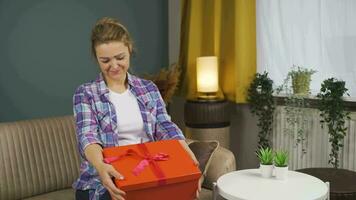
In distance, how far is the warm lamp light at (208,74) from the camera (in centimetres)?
317

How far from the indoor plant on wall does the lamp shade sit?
55 centimetres

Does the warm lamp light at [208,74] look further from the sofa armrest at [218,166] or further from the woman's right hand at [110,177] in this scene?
the woman's right hand at [110,177]

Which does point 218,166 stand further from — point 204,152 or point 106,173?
point 106,173

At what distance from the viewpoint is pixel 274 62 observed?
3.17 meters

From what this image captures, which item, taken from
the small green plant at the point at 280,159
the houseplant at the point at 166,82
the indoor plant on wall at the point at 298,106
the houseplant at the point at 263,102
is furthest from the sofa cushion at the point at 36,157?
the indoor plant on wall at the point at 298,106

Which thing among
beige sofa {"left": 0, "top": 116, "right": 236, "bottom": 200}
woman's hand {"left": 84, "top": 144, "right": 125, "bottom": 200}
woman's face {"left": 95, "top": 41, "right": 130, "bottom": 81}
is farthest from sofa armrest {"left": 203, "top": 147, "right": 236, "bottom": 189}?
woman's hand {"left": 84, "top": 144, "right": 125, "bottom": 200}

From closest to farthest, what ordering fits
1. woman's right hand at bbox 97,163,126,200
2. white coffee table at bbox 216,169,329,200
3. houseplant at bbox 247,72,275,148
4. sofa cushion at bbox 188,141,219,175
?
woman's right hand at bbox 97,163,126,200 → white coffee table at bbox 216,169,329,200 → sofa cushion at bbox 188,141,219,175 → houseplant at bbox 247,72,275,148

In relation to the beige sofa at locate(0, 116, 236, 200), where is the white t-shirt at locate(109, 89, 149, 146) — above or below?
above

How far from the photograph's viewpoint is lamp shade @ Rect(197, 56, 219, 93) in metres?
3.16

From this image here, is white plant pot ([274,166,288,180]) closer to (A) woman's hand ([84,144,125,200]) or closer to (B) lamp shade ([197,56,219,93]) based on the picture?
(A) woman's hand ([84,144,125,200])

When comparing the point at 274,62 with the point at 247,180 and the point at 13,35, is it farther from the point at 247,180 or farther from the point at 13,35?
the point at 13,35

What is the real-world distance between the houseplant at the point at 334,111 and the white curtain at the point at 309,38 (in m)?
Answer: 0.20

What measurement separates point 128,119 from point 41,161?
1007 mm

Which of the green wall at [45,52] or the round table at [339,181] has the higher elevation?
the green wall at [45,52]
